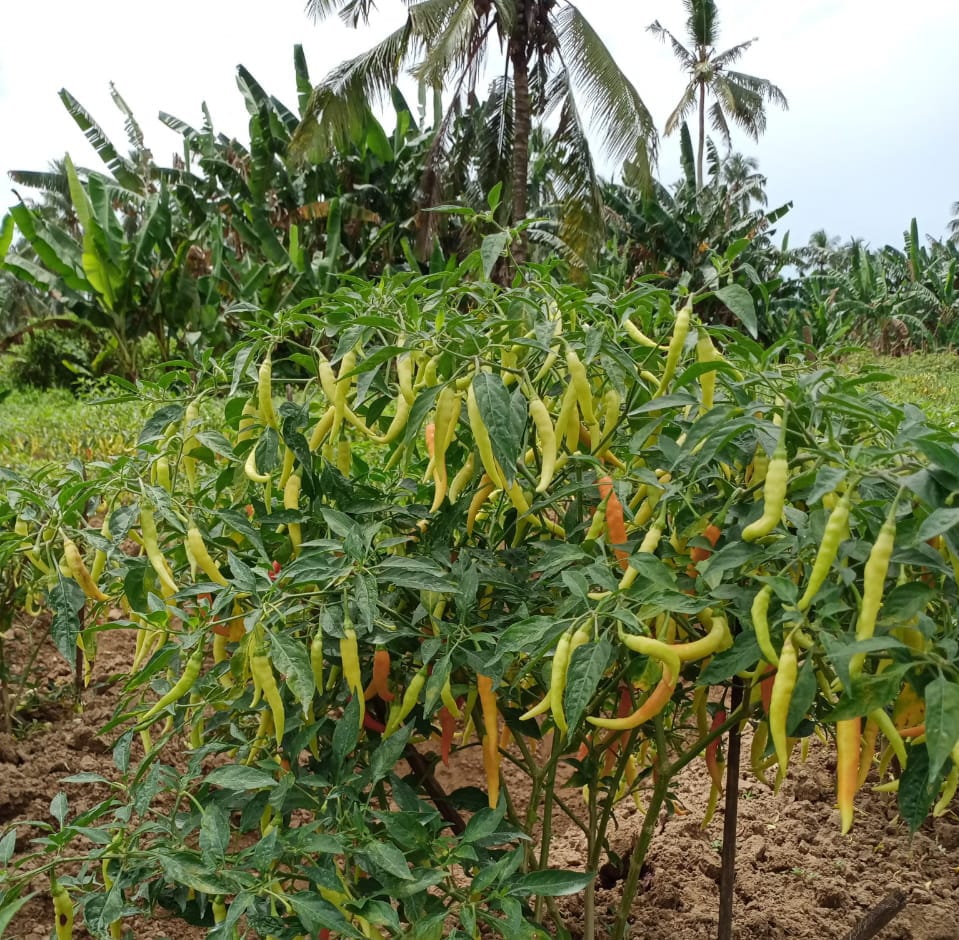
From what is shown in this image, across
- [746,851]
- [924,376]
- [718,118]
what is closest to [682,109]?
[718,118]

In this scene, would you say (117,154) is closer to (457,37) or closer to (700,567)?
(457,37)

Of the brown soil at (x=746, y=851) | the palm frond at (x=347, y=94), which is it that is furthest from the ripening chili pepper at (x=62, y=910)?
the palm frond at (x=347, y=94)

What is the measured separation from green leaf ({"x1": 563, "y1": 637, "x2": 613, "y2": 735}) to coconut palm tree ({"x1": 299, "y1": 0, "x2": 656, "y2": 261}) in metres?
8.71

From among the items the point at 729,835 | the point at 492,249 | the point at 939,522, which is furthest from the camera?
the point at 729,835

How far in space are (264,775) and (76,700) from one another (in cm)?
157

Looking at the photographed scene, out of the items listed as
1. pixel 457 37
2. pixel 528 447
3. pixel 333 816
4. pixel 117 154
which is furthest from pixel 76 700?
pixel 117 154

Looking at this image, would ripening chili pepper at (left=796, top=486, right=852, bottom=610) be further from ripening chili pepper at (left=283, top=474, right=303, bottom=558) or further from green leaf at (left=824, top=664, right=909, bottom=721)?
ripening chili pepper at (left=283, top=474, right=303, bottom=558)

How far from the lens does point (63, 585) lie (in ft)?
3.51

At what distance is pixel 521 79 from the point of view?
9367mm

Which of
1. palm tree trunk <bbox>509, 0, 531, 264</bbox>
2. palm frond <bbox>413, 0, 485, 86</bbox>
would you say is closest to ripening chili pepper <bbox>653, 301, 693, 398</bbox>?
palm tree trunk <bbox>509, 0, 531, 264</bbox>

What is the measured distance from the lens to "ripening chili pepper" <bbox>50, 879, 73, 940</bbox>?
103 cm

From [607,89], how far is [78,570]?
9393 millimetres

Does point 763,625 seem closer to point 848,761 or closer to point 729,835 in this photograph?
point 848,761

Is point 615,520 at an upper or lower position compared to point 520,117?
lower
